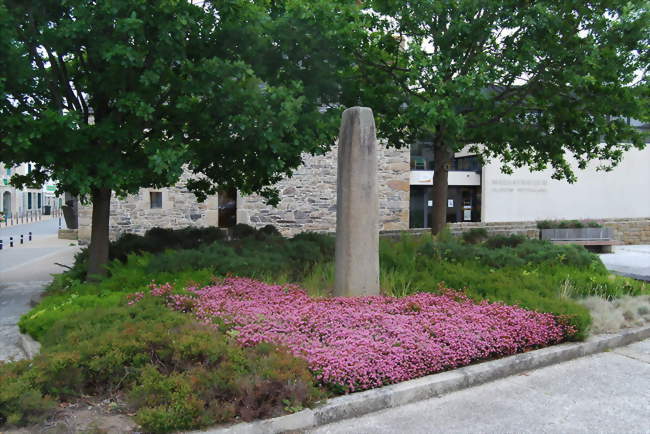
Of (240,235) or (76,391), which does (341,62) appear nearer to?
(240,235)

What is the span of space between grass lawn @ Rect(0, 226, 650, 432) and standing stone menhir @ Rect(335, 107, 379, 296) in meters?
0.44

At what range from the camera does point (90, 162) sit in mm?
7473

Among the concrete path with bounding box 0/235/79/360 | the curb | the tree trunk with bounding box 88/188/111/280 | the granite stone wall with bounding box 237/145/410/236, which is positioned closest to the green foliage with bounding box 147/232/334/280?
the tree trunk with bounding box 88/188/111/280

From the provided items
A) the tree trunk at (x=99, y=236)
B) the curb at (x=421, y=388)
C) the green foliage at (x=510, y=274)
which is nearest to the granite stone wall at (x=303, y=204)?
the green foliage at (x=510, y=274)

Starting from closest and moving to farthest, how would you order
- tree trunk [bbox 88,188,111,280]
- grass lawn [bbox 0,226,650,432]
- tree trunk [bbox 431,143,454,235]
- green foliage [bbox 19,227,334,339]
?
grass lawn [bbox 0,226,650,432] → green foliage [bbox 19,227,334,339] → tree trunk [bbox 88,188,111,280] → tree trunk [bbox 431,143,454,235]

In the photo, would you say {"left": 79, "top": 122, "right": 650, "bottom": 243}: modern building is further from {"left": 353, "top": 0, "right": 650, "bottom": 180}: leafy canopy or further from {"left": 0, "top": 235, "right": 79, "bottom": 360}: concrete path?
{"left": 353, "top": 0, "right": 650, "bottom": 180}: leafy canopy

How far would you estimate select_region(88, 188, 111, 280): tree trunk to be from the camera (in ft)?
27.9

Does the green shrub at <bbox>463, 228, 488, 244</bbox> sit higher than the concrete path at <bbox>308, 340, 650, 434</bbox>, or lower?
higher

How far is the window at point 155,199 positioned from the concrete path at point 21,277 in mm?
3136

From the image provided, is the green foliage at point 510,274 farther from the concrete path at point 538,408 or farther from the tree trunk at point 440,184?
the tree trunk at point 440,184

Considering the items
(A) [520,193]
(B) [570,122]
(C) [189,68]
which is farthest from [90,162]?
(A) [520,193]

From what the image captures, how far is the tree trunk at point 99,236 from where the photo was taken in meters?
8.49

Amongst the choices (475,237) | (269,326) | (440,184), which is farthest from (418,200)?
(269,326)

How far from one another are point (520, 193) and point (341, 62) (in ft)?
59.8
